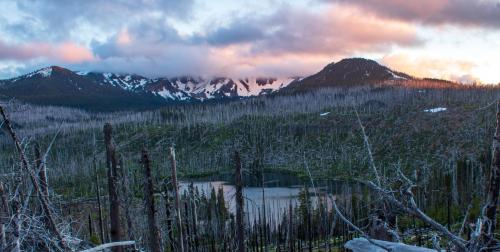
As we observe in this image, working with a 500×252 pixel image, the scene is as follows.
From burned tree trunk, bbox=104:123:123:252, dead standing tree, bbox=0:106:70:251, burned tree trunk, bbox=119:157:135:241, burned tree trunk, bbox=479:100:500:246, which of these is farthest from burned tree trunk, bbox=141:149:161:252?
burned tree trunk, bbox=479:100:500:246

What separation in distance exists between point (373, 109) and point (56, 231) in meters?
177

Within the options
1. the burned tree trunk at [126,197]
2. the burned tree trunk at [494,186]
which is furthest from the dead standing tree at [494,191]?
the burned tree trunk at [126,197]

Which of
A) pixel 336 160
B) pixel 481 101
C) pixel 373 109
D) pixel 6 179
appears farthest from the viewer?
pixel 373 109

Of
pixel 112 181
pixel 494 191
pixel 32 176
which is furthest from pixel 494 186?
pixel 112 181

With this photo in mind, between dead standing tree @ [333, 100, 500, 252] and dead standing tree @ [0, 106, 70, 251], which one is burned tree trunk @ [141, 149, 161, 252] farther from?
dead standing tree @ [333, 100, 500, 252]

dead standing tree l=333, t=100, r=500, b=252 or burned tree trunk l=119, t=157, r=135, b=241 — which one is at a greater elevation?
dead standing tree l=333, t=100, r=500, b=252

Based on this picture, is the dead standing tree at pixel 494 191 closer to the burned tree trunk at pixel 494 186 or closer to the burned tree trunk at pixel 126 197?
the burned tree trunk at pixel 494 186

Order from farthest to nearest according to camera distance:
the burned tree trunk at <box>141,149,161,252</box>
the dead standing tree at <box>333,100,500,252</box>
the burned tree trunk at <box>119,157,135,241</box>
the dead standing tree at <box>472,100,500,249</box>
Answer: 1. the burned tree trunk at <box>119,157,135,241</box>
2. the burned tree trunk at <box>141,149,161,252</box>
3. the dead standing tree at <box>472,100,500,249</box>
4. the dead standing tree at <box>333,100,500,252</box>

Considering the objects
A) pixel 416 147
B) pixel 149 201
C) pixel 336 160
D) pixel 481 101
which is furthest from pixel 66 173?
pixel 481 101

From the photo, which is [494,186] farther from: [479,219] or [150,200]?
[150,200]

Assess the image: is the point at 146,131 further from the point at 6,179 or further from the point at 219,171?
the point at 6,179

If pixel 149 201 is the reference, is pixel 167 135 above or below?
below

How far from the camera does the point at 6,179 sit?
6.31 m

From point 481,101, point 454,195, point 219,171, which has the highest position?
point 481,101
